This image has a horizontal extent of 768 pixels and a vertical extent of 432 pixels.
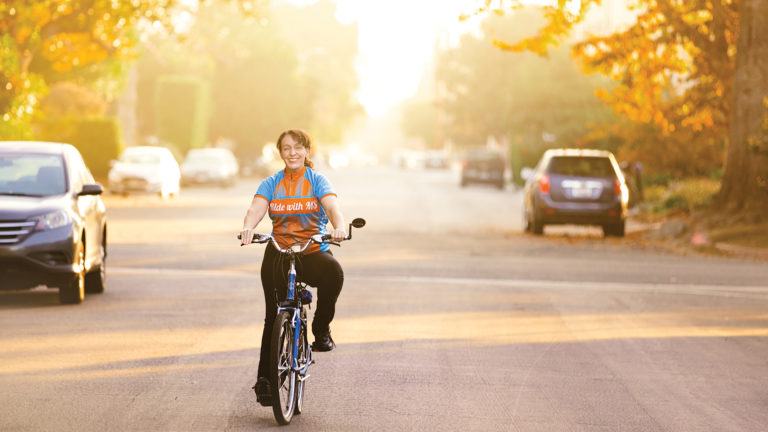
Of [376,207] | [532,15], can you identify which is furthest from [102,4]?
[532,15]

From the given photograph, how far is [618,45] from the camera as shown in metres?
31.4

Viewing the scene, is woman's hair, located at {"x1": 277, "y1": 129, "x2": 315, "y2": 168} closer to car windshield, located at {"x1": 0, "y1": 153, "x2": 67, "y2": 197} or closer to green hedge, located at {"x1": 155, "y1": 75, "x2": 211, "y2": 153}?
car windshield, located at {"x1": 0, "y1": 153, "x2": 67, "y2": 197}

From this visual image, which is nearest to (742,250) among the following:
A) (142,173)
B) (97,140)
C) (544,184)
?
(544,184)

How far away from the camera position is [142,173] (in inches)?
1679

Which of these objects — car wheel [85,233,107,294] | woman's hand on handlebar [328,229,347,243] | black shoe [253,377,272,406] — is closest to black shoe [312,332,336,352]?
black shoe [253,377,272,406]

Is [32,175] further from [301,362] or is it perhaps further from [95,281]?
[301,362]

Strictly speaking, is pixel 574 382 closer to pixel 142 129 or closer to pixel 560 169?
pixel 560 169

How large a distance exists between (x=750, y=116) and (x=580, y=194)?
3.49 m

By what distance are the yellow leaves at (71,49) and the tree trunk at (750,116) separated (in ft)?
58.9

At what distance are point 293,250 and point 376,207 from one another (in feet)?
108

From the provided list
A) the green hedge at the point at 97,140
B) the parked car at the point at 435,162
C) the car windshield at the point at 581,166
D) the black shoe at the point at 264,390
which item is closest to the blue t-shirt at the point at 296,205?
the black shoe at the point at 264,390

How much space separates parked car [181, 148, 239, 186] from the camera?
178 feet

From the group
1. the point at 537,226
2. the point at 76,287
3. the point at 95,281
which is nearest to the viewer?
the point at 76,287

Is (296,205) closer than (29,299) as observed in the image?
Yes
